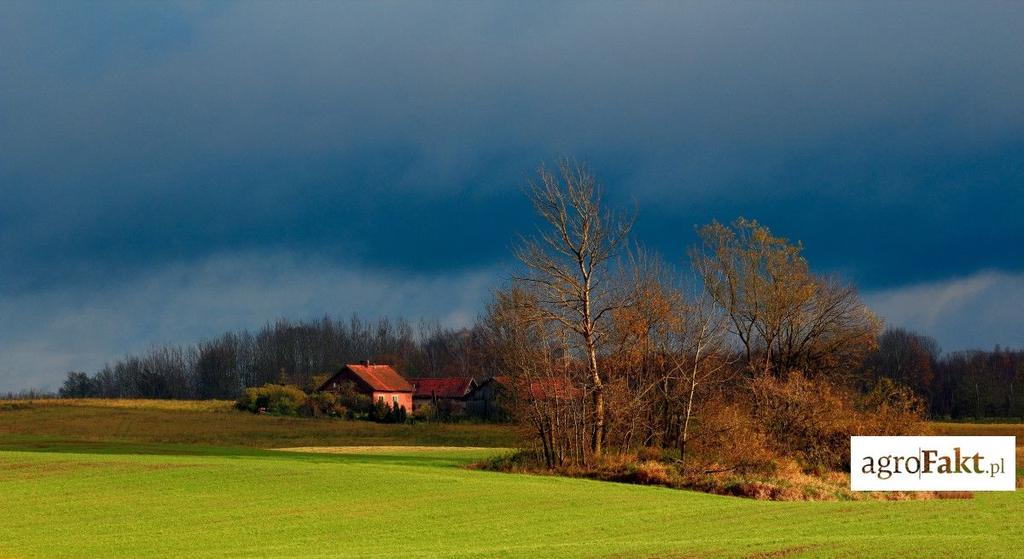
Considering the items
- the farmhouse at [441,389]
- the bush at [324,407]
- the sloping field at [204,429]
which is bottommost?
the sloping field at [204,429]

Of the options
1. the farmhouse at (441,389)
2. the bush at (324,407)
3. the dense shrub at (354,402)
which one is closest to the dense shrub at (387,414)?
the dense shrub at (354,402)

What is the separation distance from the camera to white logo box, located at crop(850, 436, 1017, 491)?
35.0 meters

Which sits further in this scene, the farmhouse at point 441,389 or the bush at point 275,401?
the farmhouse at point 441,389

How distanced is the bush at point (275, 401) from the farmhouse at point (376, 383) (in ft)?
26.3

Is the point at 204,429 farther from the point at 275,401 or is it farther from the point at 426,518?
the point at 426,518

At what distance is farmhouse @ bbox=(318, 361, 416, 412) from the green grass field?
76.3 m

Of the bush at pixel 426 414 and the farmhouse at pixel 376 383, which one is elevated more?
the farmhouse at pixel 376 383

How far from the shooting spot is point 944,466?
34844mm

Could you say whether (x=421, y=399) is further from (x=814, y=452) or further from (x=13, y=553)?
(x=13, y=553)

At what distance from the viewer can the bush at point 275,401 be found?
353 feet

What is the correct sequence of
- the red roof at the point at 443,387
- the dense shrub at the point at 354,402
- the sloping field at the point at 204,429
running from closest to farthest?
1. the sloping field at the point at 204,429
2. the dense shrub at the point at 354,402
3. the red roof at the point at 443,387

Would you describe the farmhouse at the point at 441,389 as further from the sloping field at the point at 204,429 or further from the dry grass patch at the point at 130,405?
the sloping field at the point at 204,429

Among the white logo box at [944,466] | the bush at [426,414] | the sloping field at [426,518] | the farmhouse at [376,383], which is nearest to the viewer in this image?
the sloping field at [426,518]

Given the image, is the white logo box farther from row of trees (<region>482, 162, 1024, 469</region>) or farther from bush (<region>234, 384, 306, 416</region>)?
bush (<region>234, 384, 306, 416</region>)
